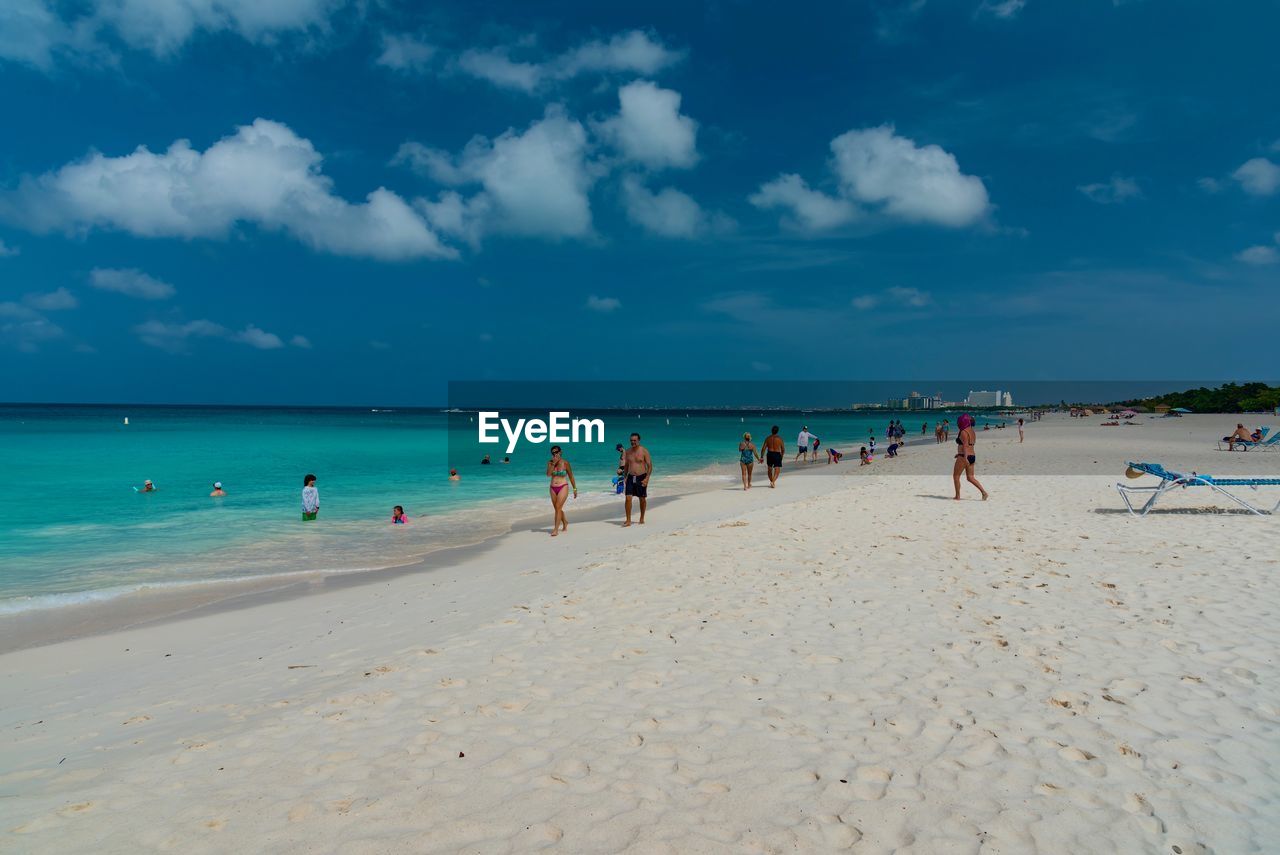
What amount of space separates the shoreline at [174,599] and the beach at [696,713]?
1.95 ft

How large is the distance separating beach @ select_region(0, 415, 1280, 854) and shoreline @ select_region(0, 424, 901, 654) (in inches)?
23.4

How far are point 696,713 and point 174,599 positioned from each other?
8677mm

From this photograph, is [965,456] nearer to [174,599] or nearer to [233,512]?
[174,599]

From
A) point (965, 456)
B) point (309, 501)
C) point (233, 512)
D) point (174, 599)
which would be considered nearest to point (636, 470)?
point (965, 456)

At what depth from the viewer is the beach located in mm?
3326

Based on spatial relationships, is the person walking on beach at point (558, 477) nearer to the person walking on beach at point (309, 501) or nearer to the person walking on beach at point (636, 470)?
the person walking on beach at point (636, 470)

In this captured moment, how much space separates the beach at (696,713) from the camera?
3326mm

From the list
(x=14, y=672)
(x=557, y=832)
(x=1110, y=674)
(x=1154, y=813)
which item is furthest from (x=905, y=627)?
(x=14, y=672)

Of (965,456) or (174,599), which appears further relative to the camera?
(965,456)

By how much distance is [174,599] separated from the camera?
9.67m

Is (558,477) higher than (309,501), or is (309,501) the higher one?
(558,477)

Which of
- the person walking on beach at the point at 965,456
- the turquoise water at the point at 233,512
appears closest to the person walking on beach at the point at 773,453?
the turquoise water at the point at 233,512

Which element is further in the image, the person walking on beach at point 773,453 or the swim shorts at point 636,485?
the person walking on beach at point 773,453

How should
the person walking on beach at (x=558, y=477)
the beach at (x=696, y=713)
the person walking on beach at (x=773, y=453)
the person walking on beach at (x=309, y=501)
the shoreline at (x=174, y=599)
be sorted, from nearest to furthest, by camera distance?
the beach at (x=696, y=713) < the shoreline at (x=174, y=599) < the person walking on beach at (x=558, y=477) < the person walking on beach at (x=309, y=501) < the person walking on beach at (x=773, y=453)
